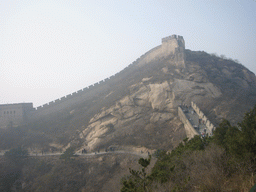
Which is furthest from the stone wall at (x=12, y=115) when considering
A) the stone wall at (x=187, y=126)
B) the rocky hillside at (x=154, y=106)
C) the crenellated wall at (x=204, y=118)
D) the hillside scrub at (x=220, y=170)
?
the hillside scrub at (x=220, y=170)

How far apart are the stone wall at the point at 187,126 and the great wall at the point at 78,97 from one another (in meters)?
9.33

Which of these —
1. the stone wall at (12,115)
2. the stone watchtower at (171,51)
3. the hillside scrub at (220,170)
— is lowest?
the stone wall at (12,115)

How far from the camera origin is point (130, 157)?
18422 mm

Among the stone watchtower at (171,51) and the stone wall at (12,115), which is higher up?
the stone watchtower at (171,51)

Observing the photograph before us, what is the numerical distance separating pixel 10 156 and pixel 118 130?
1249 cm

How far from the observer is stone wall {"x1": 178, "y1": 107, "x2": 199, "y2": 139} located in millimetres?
17233

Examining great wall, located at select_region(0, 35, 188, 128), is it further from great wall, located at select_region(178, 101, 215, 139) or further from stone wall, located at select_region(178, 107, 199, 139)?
stone wall, located at select_region(178, 107, 199, 139)

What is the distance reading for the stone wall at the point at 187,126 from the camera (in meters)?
17.2

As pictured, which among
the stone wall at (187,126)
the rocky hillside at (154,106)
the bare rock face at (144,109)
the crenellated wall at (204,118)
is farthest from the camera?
the bare rock face at (144,109)

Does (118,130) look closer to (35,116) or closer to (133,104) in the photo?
(133,104)

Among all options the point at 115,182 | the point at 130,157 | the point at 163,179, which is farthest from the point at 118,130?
the point at 163,179

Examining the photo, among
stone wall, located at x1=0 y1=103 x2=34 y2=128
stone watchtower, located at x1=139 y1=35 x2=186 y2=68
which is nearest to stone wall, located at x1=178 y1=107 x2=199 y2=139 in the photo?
stone watchtower, located at x1=139 y1=35 x2=186 y2=68

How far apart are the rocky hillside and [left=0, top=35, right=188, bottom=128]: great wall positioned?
647 mm

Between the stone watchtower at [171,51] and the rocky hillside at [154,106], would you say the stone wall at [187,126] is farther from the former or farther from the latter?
the stone watchtower at [171,51]
